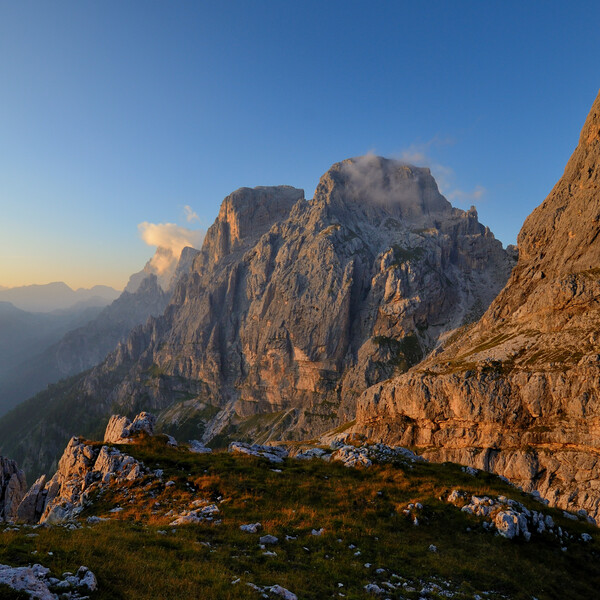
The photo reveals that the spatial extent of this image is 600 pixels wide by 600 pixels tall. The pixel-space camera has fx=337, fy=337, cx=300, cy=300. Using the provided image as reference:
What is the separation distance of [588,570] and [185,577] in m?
23.5

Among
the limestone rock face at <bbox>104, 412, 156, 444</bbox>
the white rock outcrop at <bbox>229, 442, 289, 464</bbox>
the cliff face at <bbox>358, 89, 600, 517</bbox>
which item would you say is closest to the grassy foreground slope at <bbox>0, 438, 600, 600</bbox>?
the white rock outcrop at <bbox>229, 442, 289, 464</bbox>

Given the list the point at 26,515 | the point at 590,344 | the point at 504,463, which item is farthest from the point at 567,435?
the point at 26,515

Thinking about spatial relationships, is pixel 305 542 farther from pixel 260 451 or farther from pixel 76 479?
pixel 76 479

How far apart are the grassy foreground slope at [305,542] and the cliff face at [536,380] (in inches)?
2511

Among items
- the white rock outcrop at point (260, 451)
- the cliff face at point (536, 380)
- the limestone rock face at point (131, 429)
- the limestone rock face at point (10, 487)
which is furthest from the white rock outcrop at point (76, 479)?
the cliff face at point (536, 380)

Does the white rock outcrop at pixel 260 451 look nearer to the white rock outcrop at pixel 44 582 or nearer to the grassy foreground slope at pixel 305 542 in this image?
the grassy foreground slope at pixel 305 542

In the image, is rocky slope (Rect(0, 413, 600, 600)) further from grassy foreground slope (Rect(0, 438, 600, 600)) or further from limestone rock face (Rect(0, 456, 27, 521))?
limestone rock face (Rect(0, 456, 27, 521))

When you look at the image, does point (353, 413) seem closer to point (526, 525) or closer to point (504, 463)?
point (504, 463)

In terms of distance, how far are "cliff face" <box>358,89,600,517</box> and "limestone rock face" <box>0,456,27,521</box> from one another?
94626 millimetres

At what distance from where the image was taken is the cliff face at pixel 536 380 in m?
75.8

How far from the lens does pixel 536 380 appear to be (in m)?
→ 84.9

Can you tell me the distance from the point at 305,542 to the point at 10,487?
46715mm

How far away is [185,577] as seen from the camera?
12.6m

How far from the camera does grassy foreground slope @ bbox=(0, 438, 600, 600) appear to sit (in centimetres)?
1291
